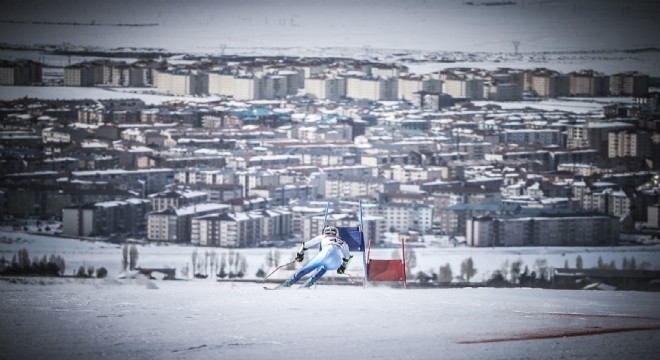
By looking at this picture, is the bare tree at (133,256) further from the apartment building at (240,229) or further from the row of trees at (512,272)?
the row of trees at (512,272)

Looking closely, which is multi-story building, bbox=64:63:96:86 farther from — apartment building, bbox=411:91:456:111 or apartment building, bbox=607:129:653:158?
apartment building, bbox=607:129:653:158

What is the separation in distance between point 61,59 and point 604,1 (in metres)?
7.06

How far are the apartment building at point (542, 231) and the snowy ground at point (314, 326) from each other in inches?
318

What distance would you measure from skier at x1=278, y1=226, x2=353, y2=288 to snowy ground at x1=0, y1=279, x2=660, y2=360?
113 mm

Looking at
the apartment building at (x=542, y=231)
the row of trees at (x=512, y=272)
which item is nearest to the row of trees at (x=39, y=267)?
the row of trees at (x=512, y=272)

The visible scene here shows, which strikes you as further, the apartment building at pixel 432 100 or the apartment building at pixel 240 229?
the apartment building at pixel 432 100

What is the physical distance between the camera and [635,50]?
15828 millimetres

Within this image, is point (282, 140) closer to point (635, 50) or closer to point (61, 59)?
point (61, 59)

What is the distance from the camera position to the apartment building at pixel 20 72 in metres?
16.8

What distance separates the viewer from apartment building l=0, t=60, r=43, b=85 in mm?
16812

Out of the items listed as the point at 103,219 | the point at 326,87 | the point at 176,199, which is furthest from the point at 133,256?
the point at 326,87

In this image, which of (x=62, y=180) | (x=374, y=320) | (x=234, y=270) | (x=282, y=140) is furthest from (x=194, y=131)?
(x=374, y=320)

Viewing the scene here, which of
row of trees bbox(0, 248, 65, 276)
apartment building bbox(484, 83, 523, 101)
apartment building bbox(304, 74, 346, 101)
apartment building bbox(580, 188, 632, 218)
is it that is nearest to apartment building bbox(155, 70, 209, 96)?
apartment building bbox(304, 74, 346, 101)

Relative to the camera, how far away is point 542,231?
13.6 meters
